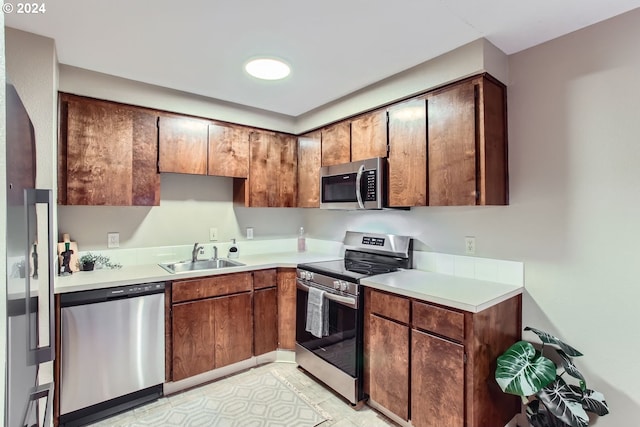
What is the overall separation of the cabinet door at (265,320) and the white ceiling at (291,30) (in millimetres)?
1769

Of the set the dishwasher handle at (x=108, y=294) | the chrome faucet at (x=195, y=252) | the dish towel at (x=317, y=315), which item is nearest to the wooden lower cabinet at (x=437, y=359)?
the dish towel at (x=317, y=315)

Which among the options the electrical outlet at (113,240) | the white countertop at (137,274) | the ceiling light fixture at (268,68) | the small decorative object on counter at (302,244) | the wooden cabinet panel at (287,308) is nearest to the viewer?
the white countertop at (137,274)

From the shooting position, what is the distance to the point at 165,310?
231 centimetres

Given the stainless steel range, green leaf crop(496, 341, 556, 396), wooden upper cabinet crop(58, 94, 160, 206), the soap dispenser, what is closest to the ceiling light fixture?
wooden upper cabinet crop(58, 94, 160, 206)

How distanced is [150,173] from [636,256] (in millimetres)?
3142

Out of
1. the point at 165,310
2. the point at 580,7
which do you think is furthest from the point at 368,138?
the point at 165,310

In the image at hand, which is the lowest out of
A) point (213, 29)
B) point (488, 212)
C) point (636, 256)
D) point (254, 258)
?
point (254, 258)

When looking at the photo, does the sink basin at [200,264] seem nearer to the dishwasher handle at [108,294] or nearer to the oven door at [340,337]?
the dishwasher handle at [108,294]

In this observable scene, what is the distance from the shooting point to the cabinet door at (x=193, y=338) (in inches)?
93.0

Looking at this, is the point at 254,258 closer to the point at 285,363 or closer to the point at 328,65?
the point at 285,363

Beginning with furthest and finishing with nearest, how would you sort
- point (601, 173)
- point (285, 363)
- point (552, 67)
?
1. point (285, 363)
2. point (552, 67)
3. point (601, 173)

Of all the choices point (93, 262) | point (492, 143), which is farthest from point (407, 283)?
point (93, 262)

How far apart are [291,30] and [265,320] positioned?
2204 mm

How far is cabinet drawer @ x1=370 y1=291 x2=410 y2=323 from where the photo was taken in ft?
6.41
